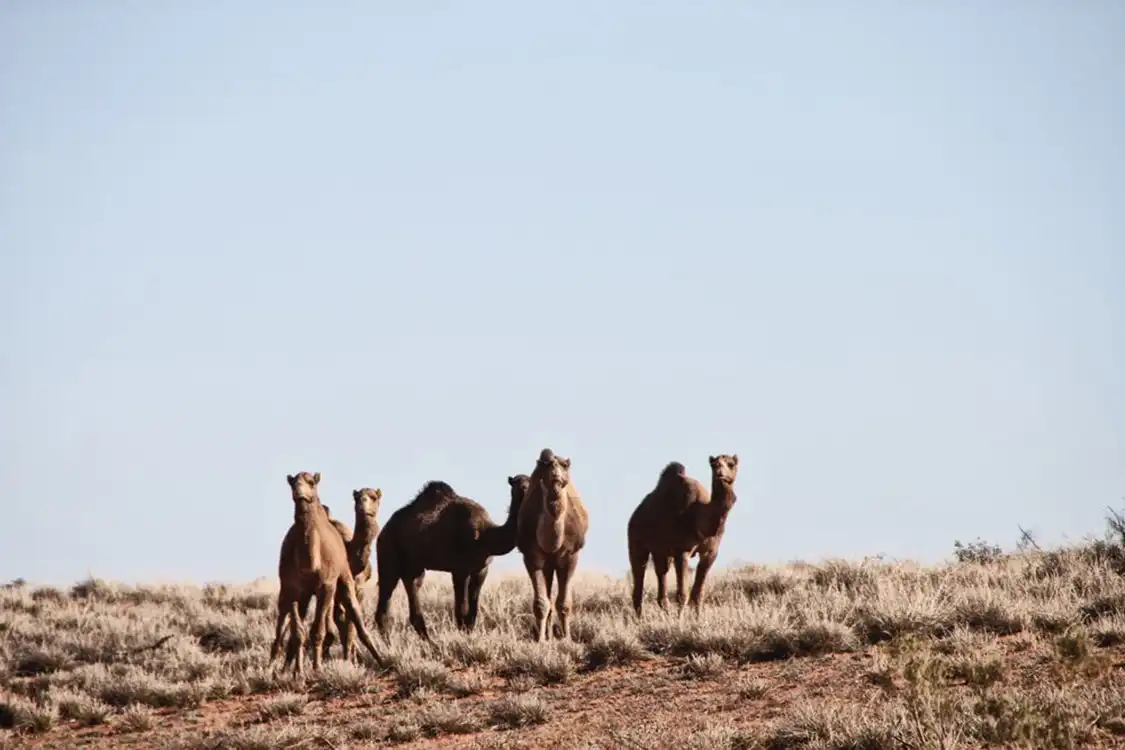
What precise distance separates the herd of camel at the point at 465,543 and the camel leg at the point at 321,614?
0.02 metres

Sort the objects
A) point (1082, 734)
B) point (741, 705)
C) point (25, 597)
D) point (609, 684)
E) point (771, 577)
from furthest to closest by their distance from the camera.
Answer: point (25, 597), point (771, 577), point (609, 684), point (741, 705), point (1082, 734)

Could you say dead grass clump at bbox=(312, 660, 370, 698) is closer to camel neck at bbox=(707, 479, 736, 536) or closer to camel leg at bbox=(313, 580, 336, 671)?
camel leg at bbox=(313, 580, 336, 671)

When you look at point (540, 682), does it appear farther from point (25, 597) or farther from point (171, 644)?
point (25, 597)

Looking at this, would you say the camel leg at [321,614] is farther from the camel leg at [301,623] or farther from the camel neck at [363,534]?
the camel neck at [363,534]

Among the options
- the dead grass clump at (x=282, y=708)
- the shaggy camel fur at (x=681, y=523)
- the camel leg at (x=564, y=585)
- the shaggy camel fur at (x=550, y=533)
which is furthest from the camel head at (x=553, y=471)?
the dead grass clump at (x=282, y=708)

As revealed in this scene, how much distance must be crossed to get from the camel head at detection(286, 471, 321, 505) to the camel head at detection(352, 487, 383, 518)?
2.66m

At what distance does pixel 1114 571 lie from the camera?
20.2 metres

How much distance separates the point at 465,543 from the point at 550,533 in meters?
1.88

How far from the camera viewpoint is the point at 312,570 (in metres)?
16.6

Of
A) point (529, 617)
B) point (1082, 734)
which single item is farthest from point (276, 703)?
point (1082, 734)

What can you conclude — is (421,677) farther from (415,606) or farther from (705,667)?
(415,606)

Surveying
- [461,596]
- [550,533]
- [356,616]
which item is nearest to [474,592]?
[461,596]

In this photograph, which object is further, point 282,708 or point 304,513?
point 304,513

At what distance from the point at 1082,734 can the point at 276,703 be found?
8025 mm
